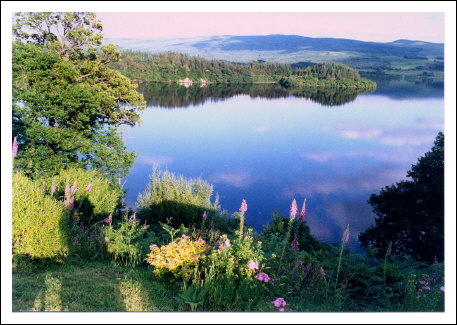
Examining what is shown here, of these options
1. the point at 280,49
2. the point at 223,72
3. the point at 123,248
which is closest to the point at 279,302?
the point at 123,248

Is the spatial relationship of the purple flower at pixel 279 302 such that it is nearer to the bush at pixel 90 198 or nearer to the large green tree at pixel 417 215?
the bush at pixel 90 198

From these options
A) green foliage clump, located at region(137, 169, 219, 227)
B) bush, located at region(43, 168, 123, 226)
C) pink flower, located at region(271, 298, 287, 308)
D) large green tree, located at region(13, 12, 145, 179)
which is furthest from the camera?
large green tree, located at region(13, 12, 145, 179)

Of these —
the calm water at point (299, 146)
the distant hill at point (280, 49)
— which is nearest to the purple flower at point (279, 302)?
the distant hill at point (280, 49)

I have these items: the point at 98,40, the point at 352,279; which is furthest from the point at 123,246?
the point at 98,40

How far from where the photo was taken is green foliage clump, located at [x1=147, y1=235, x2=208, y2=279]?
341 centimetres

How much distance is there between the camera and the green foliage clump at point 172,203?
861 cm

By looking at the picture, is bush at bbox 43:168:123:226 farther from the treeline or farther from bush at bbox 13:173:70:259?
the treeline

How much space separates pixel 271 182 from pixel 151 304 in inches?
612

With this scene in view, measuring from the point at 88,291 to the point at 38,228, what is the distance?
99 cm

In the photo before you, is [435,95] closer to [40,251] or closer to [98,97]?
[98,97]

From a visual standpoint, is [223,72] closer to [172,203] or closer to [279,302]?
[172,203]

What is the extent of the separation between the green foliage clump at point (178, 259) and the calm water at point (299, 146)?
9.27m

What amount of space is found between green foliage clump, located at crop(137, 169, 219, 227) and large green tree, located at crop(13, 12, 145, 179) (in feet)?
6.95

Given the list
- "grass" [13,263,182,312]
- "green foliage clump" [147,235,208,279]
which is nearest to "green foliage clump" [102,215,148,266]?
"grass" [13,263,182,312]
